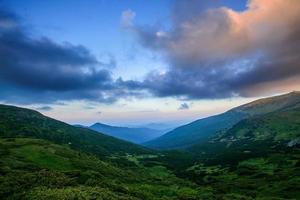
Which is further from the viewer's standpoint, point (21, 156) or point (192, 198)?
point (21, 156)

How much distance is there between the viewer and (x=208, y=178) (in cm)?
19150

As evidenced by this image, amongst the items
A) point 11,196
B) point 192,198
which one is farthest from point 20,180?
point 192,198

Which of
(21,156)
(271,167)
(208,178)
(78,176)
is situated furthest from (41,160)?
(271,167)

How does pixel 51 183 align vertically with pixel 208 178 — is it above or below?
above

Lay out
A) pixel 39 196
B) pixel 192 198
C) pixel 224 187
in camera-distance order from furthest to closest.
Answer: pixel 224 187 → pixel 192 198 → pixel 39 196

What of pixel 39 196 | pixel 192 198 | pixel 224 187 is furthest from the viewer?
pixel 224 187

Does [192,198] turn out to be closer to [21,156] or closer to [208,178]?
[21,156]

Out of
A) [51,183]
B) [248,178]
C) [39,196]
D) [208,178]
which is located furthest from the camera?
[208,178]

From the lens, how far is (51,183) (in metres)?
83.1

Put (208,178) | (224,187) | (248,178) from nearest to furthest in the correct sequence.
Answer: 1. (224,187)
2. (248,178)
3. (208,178)

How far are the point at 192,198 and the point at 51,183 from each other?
123 feet

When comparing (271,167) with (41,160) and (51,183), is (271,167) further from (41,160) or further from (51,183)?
(51,183)

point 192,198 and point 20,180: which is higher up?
point 20,180

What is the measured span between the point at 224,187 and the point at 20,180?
9161 cm
